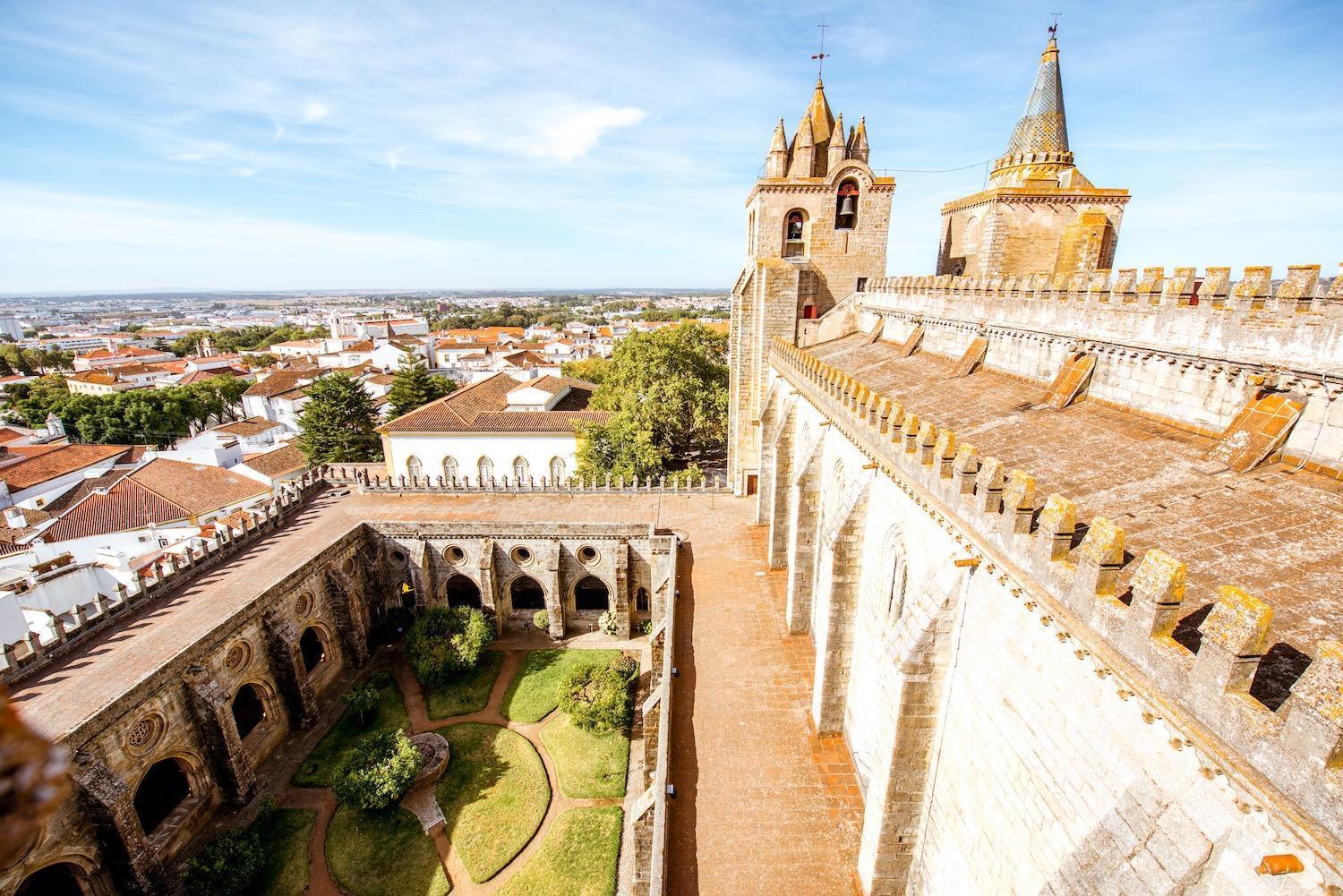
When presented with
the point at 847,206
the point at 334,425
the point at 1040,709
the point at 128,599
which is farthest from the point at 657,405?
the point at 1040,709

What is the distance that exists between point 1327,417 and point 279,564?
2796cm

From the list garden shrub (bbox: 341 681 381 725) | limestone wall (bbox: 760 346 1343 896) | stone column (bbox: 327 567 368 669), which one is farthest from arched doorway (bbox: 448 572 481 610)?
limestone wall (bbox: 760 346 1343 896)

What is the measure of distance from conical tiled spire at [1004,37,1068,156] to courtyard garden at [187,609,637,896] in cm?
2320

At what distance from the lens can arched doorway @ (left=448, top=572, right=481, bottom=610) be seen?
28.8 metres

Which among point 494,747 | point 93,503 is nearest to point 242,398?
point 93,503

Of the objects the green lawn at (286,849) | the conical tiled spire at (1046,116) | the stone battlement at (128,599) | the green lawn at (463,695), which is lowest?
the green lawn at (286,849)

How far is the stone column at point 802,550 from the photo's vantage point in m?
18.0

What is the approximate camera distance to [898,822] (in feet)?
35.2

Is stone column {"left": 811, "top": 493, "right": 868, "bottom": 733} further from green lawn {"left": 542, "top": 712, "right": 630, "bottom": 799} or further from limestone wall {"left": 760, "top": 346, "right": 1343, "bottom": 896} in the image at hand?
green lawn {"left": 542, "top": 712, "right": 630, "bottom": 799}

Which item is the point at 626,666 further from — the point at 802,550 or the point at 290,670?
the point at 290,670

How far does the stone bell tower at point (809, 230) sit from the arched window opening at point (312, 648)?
798 inches

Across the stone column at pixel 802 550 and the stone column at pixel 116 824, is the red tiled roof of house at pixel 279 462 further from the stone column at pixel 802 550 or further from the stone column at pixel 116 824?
the stone column at pixel 802 550

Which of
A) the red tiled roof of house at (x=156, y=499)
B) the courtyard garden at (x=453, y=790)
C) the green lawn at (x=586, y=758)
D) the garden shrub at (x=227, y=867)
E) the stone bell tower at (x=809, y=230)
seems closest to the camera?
the garden shrub at (x=227, y=867)

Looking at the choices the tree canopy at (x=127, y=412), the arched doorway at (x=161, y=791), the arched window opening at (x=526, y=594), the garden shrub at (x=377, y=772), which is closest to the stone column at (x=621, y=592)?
the arched window opening at (x=526, y=594)
